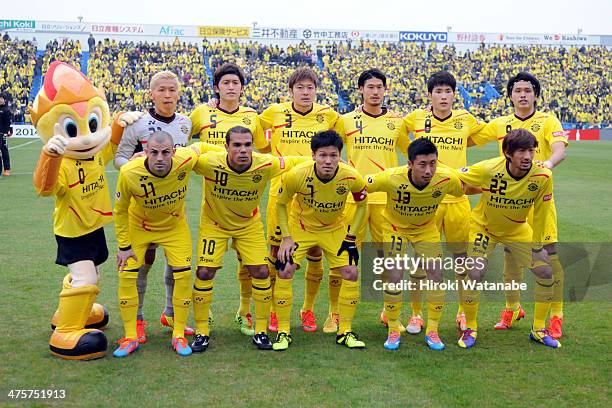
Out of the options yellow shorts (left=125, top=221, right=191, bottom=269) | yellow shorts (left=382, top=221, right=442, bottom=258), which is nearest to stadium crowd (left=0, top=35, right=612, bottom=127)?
yellow shorts (left=125, top=221, right=191, bottom=269)

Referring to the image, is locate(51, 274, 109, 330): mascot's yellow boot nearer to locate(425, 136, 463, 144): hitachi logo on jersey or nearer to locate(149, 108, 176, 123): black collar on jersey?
locate(149, 108, 176, 123): black collar on jersey

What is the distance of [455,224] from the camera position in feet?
21.9

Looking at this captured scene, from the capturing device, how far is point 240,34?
49250 millimetres

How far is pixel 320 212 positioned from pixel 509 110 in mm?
37825

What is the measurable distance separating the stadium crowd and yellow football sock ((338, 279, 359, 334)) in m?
32.6

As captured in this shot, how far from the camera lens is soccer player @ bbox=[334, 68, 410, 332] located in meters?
6.86

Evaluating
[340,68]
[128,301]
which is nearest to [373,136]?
[128,301]

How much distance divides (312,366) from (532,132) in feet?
10.8

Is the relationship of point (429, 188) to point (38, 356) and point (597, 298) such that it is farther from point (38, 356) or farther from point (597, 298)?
point (38, 356)

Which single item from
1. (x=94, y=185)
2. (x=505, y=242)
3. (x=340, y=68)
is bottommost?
(x=505, y=242)

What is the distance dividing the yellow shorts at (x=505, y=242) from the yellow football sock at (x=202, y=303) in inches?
96.9

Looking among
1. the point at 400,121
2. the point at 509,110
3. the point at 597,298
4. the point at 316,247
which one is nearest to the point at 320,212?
the point at 316,247

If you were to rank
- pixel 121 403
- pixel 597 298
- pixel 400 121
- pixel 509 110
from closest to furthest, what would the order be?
pixel 121 403, pixel 400 121, pixel 597 298, pixel 509 110

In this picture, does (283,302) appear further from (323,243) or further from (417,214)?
(417,214)
